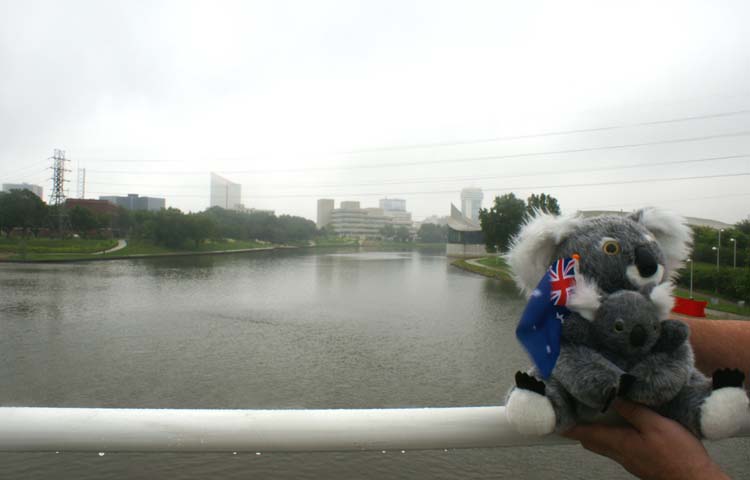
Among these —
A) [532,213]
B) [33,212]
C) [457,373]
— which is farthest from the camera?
[33,212]

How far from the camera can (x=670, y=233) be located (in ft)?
3.06

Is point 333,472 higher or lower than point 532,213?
lower

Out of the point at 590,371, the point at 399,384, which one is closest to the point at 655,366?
the point at 590,371

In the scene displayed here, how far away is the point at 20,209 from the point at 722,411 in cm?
4469

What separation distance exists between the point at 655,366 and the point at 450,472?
3192 mm

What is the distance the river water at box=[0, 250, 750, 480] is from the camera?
11.9 ft

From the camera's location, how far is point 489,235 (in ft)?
97.5

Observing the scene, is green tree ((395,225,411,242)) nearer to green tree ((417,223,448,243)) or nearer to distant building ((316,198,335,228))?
green tree ((417,223,448,243))

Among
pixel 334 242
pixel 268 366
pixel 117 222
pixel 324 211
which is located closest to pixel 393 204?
pixel 324 211

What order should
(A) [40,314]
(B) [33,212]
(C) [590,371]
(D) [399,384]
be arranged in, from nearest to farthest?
(C) [590,371] → (D) [399,384] → (A) [40,314] → (B) [33,212]

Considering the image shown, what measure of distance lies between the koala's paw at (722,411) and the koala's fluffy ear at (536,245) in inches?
13.5

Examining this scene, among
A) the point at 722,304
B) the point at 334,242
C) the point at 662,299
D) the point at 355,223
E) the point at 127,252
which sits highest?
the point at 355,223

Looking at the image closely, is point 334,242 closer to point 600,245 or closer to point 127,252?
point 127,252

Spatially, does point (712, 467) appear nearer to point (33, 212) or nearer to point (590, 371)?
point (590, 371)
